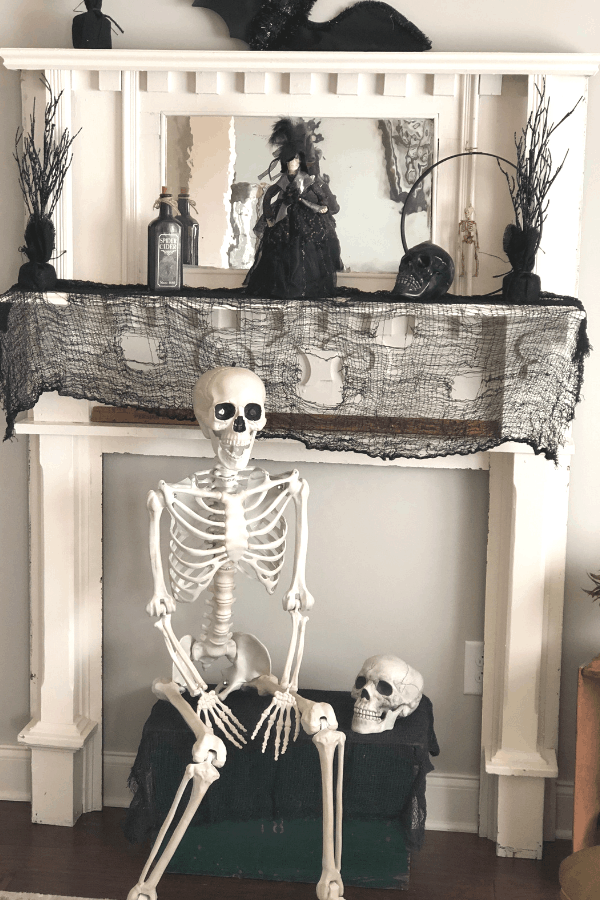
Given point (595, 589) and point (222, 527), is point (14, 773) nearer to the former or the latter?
point (222, 527)

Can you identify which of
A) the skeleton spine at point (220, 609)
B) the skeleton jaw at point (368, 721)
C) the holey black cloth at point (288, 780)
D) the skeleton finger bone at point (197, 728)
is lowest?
the holey black cloth at point (288, 780)

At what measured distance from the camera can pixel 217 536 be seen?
2.05m

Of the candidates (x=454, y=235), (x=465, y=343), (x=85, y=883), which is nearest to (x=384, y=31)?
(x=454, y=235)

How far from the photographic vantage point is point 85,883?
2186 mm

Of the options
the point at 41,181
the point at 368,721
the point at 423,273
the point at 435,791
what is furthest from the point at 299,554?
the point at 41,181

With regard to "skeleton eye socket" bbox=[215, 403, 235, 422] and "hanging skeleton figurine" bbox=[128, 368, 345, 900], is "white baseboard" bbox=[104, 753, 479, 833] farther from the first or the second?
"skeleton eye socket" bbox=[215, 403, 235, 422]

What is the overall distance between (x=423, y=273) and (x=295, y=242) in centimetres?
32

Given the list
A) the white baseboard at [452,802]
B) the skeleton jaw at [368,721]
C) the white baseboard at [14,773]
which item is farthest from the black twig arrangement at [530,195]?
the white baseboard at [14,773]

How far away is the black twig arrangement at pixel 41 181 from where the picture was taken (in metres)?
2.21

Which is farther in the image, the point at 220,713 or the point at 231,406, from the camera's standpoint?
the point at 220,713

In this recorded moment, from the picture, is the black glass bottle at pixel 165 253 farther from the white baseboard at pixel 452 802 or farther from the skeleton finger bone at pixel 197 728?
the white baseboard at pixel 452 802

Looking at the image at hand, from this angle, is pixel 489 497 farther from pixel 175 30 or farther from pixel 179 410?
pixel 175 30

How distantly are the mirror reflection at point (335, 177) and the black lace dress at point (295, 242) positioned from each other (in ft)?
0.39

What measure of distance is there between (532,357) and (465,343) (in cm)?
16
